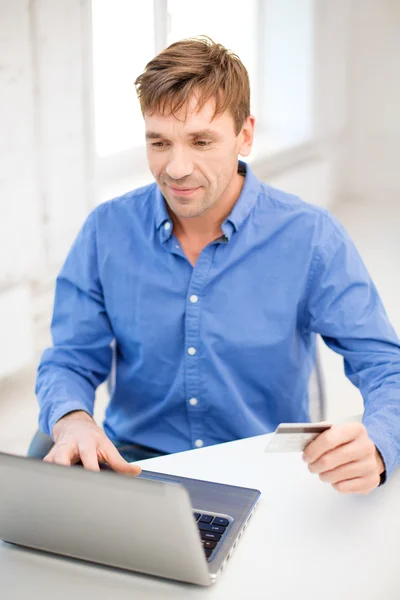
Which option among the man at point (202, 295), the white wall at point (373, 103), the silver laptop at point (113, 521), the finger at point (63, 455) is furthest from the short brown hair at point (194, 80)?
the white wall at point (373, 103)

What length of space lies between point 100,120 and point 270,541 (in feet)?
8.39

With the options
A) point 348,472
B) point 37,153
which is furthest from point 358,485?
point 37,153

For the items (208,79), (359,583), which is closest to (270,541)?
(359,583)

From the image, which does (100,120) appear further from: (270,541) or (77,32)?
(270,541)

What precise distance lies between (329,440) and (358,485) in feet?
0.37

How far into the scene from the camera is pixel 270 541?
1.14 metres

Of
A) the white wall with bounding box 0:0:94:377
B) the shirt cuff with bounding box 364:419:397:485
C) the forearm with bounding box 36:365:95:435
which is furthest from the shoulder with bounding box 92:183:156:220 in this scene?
the white wall with bounding box 0:0:94:377

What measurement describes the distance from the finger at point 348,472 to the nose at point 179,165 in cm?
61

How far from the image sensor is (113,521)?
3.22 feet

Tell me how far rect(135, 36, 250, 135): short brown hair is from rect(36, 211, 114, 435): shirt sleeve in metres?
0.32

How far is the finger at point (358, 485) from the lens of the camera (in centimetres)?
122

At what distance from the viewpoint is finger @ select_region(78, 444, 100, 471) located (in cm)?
126

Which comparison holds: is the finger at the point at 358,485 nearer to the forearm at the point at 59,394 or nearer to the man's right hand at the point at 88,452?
the man's right hand at the point at 88,452

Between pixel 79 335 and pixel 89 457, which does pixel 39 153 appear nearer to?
pixel 79 335
